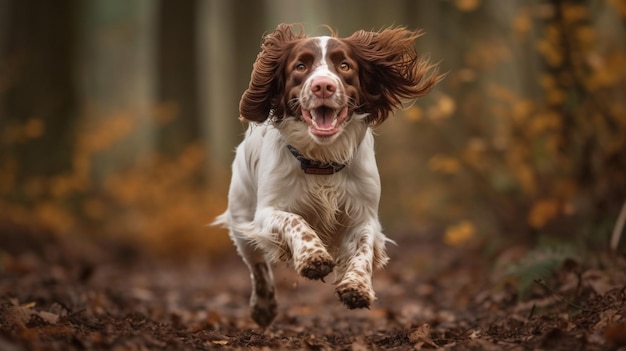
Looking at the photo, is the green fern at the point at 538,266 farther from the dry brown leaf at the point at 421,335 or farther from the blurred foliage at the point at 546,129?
the dry brown leaf at the point at 421,335

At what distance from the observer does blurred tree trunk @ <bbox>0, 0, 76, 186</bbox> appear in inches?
403

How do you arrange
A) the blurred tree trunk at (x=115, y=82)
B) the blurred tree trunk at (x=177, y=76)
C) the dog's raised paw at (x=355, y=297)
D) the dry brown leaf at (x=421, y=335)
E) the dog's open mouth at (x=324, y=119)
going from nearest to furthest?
the dog's raised paw at (x=355, y=297) → the dry brown leaf at (x=421, y=335) → the dog's open mouth at (x=324, y=119) → the blurred tree trunk at (x=115, y=82) → the blurred tree trunk at (x=177, y=76)

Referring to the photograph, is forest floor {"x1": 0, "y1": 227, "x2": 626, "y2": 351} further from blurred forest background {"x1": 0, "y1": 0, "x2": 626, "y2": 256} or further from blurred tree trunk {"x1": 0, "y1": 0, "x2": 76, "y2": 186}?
blurred tree trunk {"x1": 0, "y1": 0, "x2": 76, "y2": 186}

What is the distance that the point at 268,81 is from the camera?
4.32 m

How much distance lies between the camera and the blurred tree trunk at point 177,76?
12922 mm

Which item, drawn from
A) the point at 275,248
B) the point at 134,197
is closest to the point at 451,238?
the point at 275,248

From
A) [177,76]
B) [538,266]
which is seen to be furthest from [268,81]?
[177,76]

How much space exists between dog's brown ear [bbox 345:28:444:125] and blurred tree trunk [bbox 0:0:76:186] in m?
6.81

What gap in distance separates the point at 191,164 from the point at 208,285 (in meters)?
4.59

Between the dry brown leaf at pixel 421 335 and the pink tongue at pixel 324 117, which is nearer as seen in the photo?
the dry brown leaf at pixel 421 335

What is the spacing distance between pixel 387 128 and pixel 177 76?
448cm

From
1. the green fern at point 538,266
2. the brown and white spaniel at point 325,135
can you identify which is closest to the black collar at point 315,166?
the brown and white spaniel at point 325,135

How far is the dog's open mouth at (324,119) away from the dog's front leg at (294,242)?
50cm

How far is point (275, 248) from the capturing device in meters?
4.20
